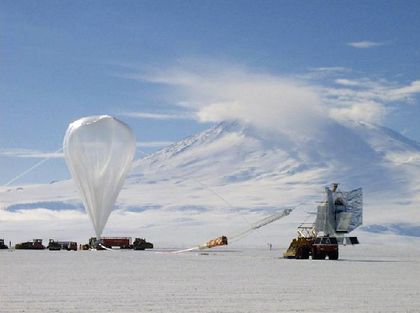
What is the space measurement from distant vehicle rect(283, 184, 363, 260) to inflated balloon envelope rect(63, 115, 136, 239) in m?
23.5

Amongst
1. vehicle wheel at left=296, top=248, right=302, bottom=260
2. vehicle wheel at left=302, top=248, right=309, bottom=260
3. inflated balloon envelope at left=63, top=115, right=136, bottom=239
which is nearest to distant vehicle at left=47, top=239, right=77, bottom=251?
inflated balloon envelope at left=63, top=115, right=136, bottom=239

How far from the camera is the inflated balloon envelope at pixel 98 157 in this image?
89438mm

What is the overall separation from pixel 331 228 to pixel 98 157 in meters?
27.4

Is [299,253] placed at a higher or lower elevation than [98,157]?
lower

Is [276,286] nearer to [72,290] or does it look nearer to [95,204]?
[72,290]

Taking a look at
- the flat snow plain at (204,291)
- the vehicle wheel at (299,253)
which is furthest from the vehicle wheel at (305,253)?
the flat snow plain at (204,291)

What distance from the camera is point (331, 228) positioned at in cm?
7494

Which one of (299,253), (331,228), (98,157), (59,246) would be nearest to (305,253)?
(299,253)

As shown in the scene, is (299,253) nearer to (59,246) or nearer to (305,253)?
(305,253)

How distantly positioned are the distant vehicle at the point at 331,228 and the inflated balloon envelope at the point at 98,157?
23469mm

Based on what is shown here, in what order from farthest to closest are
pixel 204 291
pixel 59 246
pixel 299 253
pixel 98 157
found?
pixel 59 246
pixel 98 157
pixel 299 253
pixel 204 291

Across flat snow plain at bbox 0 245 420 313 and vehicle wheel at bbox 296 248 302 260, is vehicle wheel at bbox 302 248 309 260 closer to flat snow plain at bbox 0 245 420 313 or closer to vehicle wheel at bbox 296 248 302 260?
vehicle wheel at bbox 296 248 302 260

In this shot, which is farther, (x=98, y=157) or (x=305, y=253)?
(x=98, y=157)

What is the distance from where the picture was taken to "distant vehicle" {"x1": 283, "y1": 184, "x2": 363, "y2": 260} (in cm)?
7300
